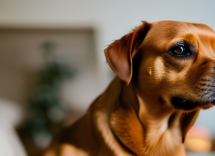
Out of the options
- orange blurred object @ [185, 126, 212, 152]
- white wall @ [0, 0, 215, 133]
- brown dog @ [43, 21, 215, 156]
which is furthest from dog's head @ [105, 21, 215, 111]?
orange blurred object @ [185, 126, 212, 152]

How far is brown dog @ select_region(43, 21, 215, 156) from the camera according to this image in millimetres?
718

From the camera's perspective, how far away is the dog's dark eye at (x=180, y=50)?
724 millimetres

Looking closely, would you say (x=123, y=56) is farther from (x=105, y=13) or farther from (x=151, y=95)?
(x=105, y=13)

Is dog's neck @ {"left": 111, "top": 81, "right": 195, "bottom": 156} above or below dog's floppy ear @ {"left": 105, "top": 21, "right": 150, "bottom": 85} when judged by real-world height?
below

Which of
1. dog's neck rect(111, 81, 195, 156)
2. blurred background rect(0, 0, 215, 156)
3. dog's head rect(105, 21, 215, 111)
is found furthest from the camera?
blurred background rect(0, 0, 215, 156)

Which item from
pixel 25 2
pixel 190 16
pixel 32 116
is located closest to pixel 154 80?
pixel 190 16

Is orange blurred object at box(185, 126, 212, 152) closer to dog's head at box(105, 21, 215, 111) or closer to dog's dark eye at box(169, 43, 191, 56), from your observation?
dog's head at box(105, 21, 215, 111)

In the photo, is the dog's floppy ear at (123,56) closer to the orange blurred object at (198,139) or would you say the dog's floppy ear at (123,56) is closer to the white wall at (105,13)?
the white wall at (105,13)

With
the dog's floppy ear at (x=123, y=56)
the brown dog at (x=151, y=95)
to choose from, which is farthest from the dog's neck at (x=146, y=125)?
the dog's floppy ear at (x=123, y=56)

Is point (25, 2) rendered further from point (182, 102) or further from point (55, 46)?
point (182, 102)

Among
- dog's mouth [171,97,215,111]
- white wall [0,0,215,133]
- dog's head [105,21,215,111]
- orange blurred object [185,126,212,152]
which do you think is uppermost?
white wall [0,0,215,133]

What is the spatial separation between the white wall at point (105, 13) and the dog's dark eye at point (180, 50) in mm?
202

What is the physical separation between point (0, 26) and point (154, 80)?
2.82 ft

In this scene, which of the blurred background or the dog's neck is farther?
the blurred background
